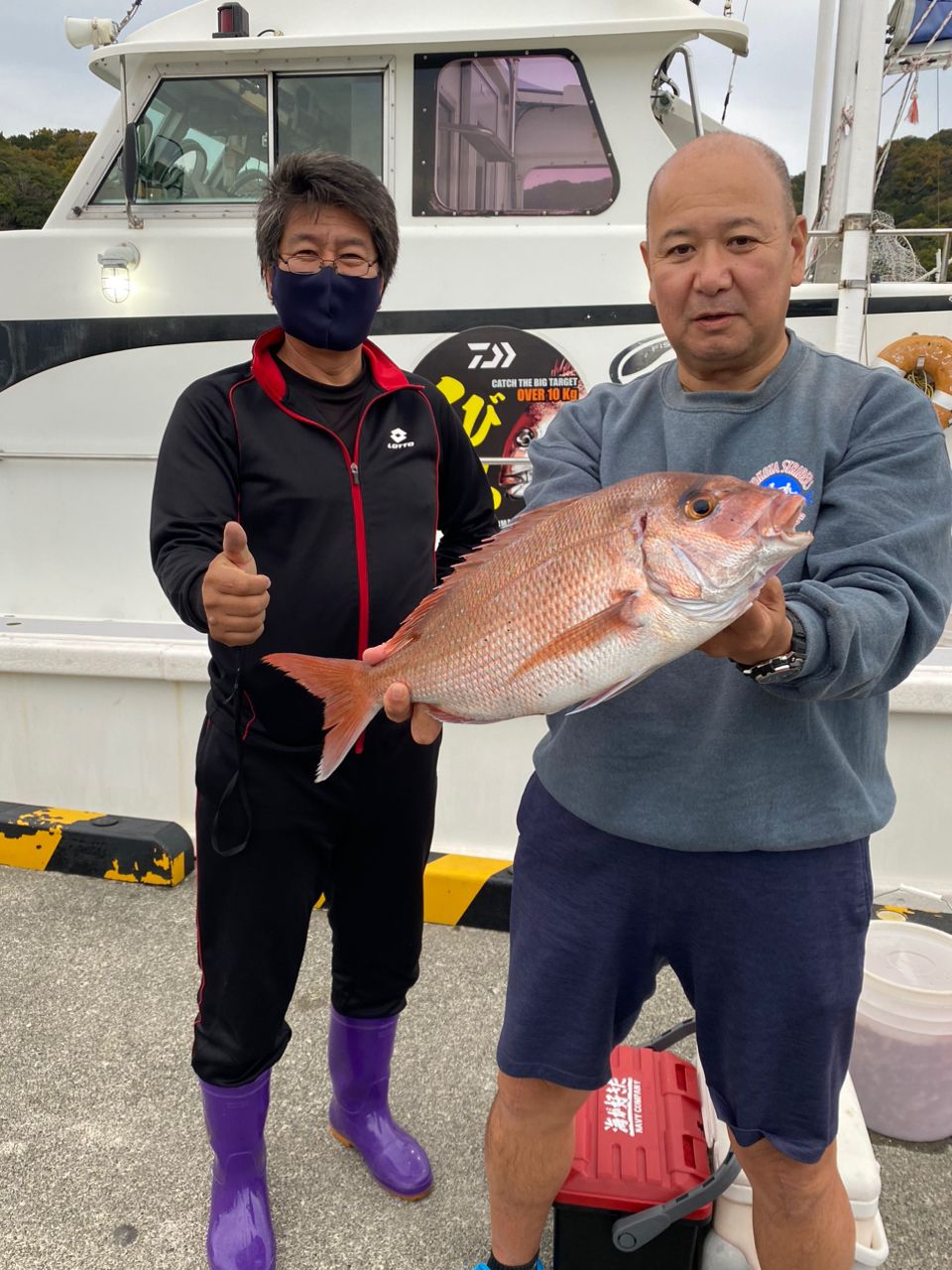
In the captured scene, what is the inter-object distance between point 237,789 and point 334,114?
3.60 m

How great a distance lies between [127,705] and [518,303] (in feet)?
8.03

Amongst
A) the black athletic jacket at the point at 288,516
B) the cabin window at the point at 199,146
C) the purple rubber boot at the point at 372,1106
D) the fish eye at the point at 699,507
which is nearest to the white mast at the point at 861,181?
the black athletic jacket at the point at 288,516

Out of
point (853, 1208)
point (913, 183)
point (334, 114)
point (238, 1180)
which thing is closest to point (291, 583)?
point (238, 1180)

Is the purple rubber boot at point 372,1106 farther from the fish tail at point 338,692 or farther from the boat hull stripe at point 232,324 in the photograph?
the boat hull stripe at point 232,324

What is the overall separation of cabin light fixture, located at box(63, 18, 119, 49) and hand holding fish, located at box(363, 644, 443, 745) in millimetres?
4562

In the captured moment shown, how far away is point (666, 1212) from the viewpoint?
178 centimetres

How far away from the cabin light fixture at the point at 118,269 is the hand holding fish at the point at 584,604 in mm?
3373

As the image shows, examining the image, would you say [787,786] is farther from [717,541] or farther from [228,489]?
[228,489]

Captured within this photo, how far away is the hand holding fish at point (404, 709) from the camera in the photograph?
1.67 meters

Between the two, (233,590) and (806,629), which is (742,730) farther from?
(233,590)

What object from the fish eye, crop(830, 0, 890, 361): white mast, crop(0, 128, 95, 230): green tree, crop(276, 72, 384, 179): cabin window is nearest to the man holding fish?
the fish eye

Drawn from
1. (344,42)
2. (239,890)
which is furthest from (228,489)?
(344,42)

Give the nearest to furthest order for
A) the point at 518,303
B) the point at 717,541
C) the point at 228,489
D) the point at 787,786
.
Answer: the point at 717,541 → the point at 787,786 → the point at 228,489 → the point at 518,303

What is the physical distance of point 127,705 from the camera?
3.84m
